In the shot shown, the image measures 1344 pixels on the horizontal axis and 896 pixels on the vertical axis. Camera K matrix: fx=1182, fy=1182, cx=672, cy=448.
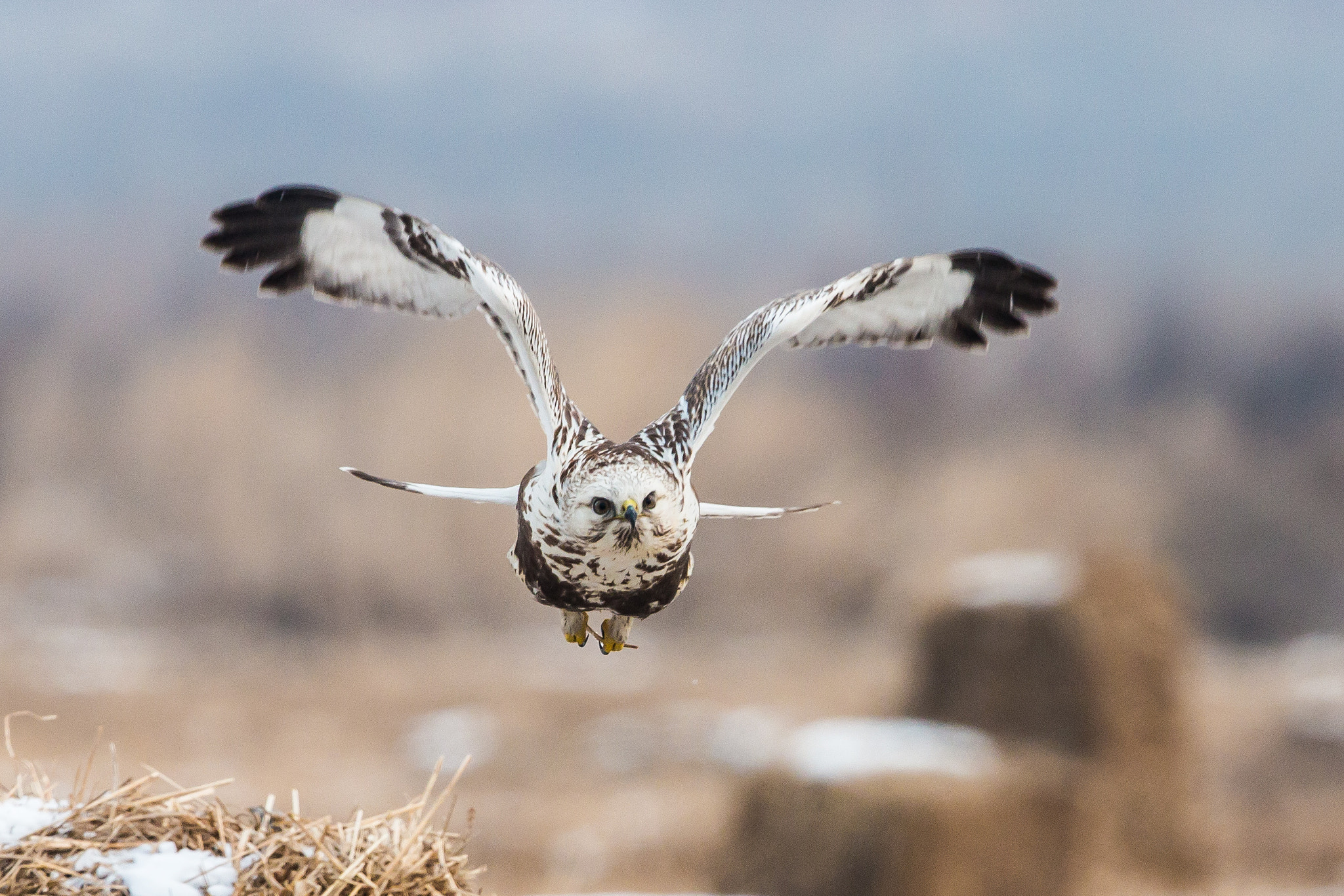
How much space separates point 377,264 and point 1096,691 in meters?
4.75

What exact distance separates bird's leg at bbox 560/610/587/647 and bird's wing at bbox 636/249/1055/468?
1.17ft

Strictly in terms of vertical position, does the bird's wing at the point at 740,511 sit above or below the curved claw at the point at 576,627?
above

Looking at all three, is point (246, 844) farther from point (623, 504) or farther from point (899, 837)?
point (899, 837)

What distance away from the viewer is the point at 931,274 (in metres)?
2.54

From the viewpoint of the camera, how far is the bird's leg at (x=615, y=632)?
2.17 metres

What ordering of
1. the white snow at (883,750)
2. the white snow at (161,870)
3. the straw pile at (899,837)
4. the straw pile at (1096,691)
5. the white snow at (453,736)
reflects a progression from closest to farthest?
the white snow at (161,870)
the straw pile at (899,837)
the white snow at (883,750)
the straw pile at (1096,691)
the white snow at (453,736)

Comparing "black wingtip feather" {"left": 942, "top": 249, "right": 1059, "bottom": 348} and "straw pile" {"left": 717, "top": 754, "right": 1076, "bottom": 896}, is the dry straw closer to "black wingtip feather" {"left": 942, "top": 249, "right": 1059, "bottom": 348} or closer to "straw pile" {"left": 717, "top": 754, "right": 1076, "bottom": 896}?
"black wingtip feather" {"left": 942, "top": 249, "right": 1059, "bottom": 348}

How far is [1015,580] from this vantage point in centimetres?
617

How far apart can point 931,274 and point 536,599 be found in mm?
1114

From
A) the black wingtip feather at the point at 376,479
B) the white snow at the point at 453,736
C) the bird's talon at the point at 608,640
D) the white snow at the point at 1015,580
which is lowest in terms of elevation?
the bird's talon at the point at 608,640

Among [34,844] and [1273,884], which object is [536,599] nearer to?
[34,844]

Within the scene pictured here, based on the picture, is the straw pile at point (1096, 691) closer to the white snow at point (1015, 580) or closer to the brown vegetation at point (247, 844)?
the white snow at point (1015, 580)

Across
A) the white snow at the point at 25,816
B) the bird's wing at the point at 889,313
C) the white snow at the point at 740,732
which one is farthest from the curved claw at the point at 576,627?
the white snow at the point at 740,732

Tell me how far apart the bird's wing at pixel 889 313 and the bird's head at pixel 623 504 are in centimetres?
26
